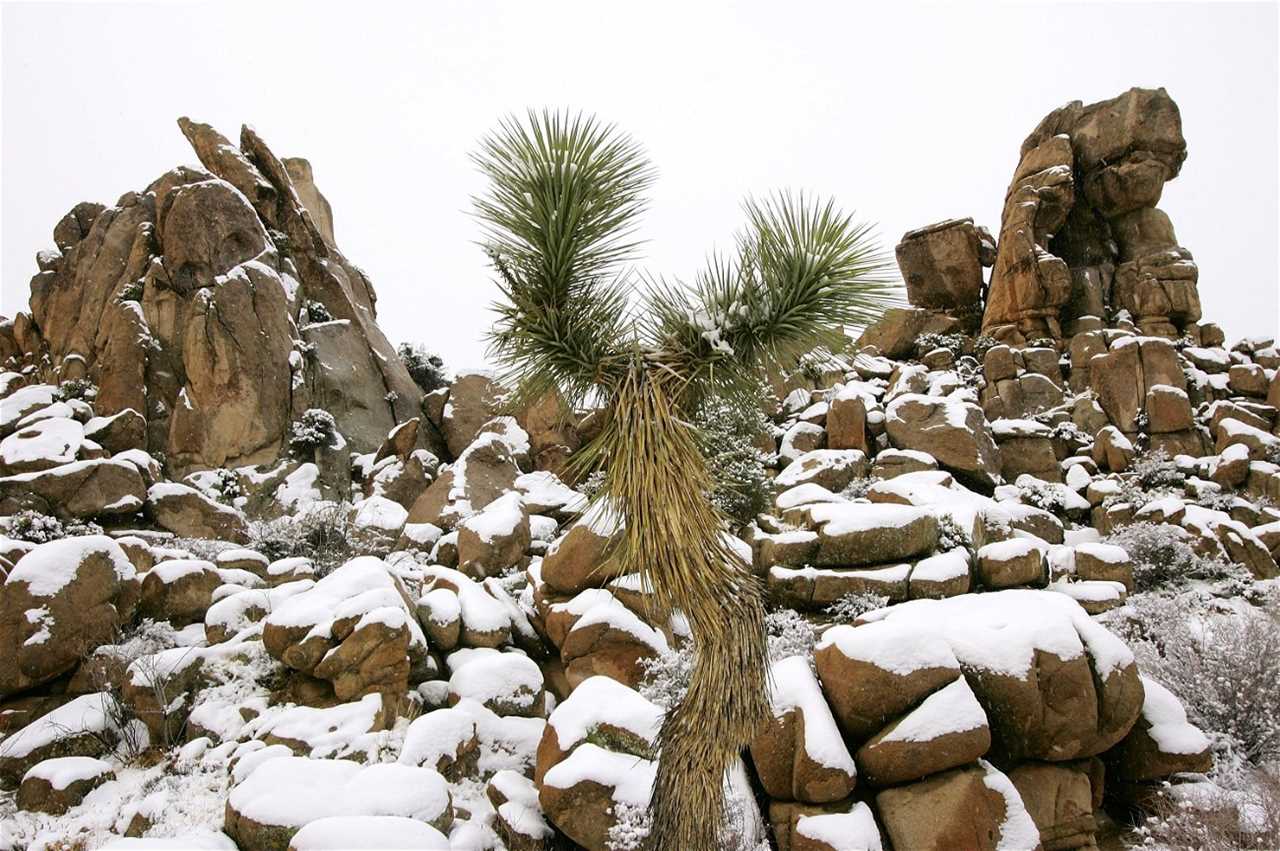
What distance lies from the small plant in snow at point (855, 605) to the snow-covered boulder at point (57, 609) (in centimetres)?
953

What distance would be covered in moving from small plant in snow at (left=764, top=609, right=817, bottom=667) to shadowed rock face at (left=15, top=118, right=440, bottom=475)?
1513 cm

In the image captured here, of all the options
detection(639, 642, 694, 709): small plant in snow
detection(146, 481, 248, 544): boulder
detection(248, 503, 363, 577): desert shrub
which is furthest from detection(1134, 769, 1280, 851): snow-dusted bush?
detection(146, 481, 248, 544): boulder

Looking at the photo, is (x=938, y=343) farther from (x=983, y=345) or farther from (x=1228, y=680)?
(x=1228, y=680)

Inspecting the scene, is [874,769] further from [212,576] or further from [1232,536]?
[1232,536]

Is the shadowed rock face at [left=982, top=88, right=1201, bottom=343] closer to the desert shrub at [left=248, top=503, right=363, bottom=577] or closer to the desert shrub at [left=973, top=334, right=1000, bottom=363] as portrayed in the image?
the desert shrub at [left=973, top=334, right=1000, bottom=363]

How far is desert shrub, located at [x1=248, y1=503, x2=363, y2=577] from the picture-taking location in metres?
13.4

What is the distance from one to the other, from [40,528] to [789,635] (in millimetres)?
15367

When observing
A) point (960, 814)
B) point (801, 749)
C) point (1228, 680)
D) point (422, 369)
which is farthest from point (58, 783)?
point (422, 369)

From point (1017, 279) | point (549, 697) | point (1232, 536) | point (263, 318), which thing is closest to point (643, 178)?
point (549, 697)

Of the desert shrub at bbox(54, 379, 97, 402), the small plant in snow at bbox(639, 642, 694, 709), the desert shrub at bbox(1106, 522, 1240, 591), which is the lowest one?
the desert shrub at bbox(1106, 522, 1240, 591)

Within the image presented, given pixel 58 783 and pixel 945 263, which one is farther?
pixel 945 263

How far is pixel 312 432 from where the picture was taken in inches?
741

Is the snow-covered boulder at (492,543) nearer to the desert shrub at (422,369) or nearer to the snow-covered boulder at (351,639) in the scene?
the snow-covered boulder at (351,639)

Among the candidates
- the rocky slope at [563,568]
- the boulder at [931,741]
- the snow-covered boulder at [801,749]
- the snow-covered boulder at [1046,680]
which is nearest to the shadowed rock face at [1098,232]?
the rocky slope at [563,568]
